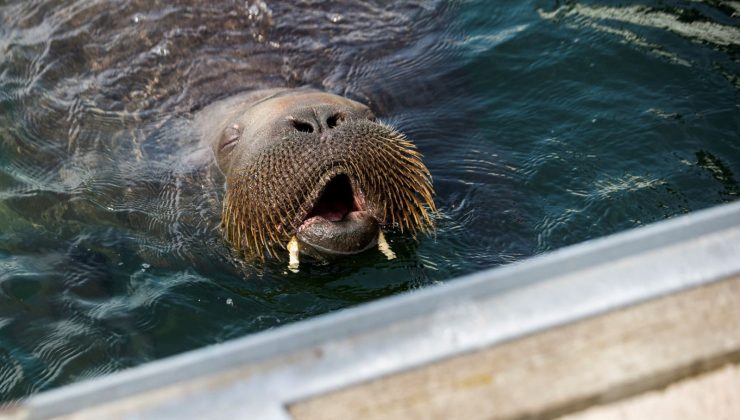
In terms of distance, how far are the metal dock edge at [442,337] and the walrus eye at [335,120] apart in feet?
10.2

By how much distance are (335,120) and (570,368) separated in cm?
335

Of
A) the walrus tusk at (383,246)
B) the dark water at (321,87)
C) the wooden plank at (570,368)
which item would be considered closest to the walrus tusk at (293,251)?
the dark water at (321,87)

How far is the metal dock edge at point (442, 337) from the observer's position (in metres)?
2.13

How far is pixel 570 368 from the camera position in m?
2.21

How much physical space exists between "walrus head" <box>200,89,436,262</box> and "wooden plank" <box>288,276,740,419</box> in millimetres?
3017

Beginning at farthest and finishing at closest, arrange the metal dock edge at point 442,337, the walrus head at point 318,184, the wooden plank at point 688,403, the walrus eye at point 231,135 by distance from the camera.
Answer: the walrus eye at point 231,135 → the walrus head at point 318,184 → the wooden plank at point 688,403 → the metal dock edge at point 442,337

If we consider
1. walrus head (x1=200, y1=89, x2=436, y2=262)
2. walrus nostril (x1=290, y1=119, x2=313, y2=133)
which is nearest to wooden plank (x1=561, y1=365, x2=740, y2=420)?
walrus head (x1=200, y1=89, x2=436, y2=262)

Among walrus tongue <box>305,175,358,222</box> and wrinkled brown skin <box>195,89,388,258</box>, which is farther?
walrus tongue <box>305,175,358,222</box>

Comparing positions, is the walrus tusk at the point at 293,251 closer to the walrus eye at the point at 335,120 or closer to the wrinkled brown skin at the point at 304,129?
the wrinkled brown skin at the point at 304,129

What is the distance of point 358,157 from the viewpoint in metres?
5.14

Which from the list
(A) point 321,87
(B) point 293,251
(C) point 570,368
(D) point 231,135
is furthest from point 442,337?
(A) point 321,87

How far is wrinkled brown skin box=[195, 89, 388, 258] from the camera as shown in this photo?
17.3 ft

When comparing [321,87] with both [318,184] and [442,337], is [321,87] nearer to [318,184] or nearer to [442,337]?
[318,184]

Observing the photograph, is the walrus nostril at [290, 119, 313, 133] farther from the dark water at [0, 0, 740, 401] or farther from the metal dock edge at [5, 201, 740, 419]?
the metal dock edge at [5, 201, 740, 419]
